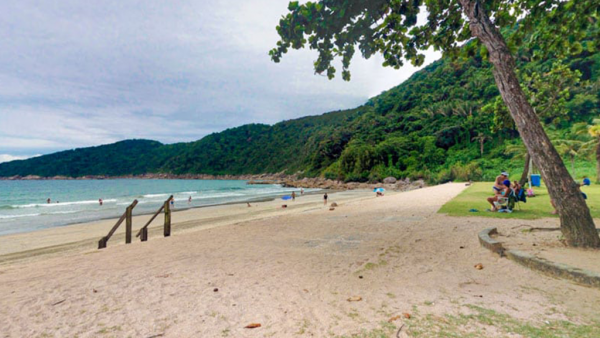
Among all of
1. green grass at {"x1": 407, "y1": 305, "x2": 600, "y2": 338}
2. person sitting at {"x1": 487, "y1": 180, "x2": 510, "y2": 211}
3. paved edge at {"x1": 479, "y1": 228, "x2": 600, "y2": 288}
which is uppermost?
person sitting at {"x1": 487, "y1": 180, "x2": 510, "y2": 211}

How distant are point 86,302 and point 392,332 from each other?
380 centimetres

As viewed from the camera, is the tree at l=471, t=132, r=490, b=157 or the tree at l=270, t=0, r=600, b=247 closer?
the tree at l=270, t=0, r=600, b=247

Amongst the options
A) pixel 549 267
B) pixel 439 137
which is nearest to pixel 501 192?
pixel 549 267

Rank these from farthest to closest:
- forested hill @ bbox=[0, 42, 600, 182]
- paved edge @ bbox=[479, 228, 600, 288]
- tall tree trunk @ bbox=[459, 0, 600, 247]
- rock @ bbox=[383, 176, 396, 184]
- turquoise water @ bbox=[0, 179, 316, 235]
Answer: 1. rock @ bbox=[383, 176, 396, 184]
2. forested hill @ bbox=[0, 42, 600, 182]
3. turquoise water @ bbox=[0, 179, 316, 235]
4. tall tree trunk @ bbox=[459, 0, 600, 247]
5. paved edge @ bbox=[479, 228, 600, 288]

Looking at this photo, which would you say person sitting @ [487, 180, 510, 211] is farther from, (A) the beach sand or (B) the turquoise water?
(B) the turquoise water

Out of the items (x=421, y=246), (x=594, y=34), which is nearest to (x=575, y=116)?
(x=594, y=34)

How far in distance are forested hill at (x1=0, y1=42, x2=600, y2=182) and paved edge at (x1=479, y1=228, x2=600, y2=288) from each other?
438cm

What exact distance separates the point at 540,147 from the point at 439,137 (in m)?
57.5

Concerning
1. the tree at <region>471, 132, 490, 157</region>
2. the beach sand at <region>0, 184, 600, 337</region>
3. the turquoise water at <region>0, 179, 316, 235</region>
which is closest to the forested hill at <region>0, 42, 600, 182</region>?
the tree at <region>471, 132, 490, 157</region>

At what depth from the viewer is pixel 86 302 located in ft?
Answer: 11.9

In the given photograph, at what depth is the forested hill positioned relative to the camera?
2047 centimetres

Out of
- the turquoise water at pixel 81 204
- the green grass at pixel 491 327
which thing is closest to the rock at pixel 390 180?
the turquoise water at pixel 81 204

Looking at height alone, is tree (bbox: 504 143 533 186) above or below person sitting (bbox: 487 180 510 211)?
above

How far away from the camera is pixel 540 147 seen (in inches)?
185
